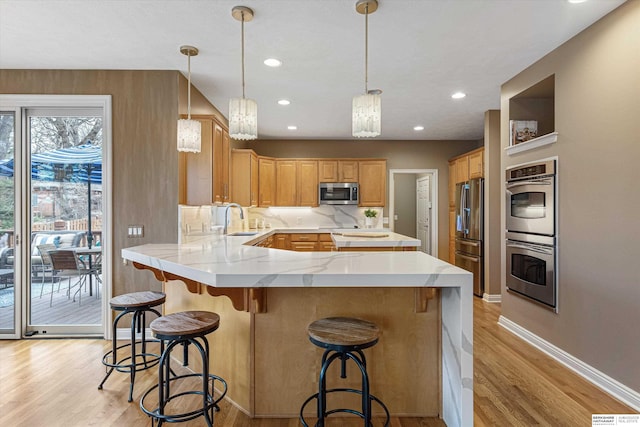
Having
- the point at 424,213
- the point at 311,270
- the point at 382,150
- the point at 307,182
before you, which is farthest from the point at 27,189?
the point at 424,213

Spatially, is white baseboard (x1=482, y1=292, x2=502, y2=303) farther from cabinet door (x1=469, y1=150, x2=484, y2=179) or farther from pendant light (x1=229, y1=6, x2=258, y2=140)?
pendant light (x1=229, y1=6, x2=258, y2=140)

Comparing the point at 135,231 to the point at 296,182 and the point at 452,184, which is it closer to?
the point at 296,182

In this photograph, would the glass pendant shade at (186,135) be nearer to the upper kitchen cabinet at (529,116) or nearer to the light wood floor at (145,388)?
the light wood floor at (145,388)

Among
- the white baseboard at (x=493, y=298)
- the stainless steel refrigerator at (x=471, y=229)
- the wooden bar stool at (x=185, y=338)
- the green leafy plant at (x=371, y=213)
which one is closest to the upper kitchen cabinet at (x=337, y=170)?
the green leafy plant at (x=371, y=213)

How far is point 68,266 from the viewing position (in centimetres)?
340

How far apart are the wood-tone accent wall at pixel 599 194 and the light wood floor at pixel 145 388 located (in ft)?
0.95

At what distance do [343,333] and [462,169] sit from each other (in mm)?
4882

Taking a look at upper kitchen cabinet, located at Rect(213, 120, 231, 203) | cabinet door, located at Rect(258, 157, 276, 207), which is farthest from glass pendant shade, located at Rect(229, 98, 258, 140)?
cabinet door, located at Rect(258, 157, 276, 207)

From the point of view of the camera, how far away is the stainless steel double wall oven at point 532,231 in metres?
2.95

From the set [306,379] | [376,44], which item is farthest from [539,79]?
[306,379]

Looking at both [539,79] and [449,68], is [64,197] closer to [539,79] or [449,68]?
[449,68]

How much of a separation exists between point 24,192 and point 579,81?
4937mm

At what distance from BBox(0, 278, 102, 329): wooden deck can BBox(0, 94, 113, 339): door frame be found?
0.10 meters

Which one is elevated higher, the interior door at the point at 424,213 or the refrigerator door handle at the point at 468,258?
the interior door at the point at 424,213
